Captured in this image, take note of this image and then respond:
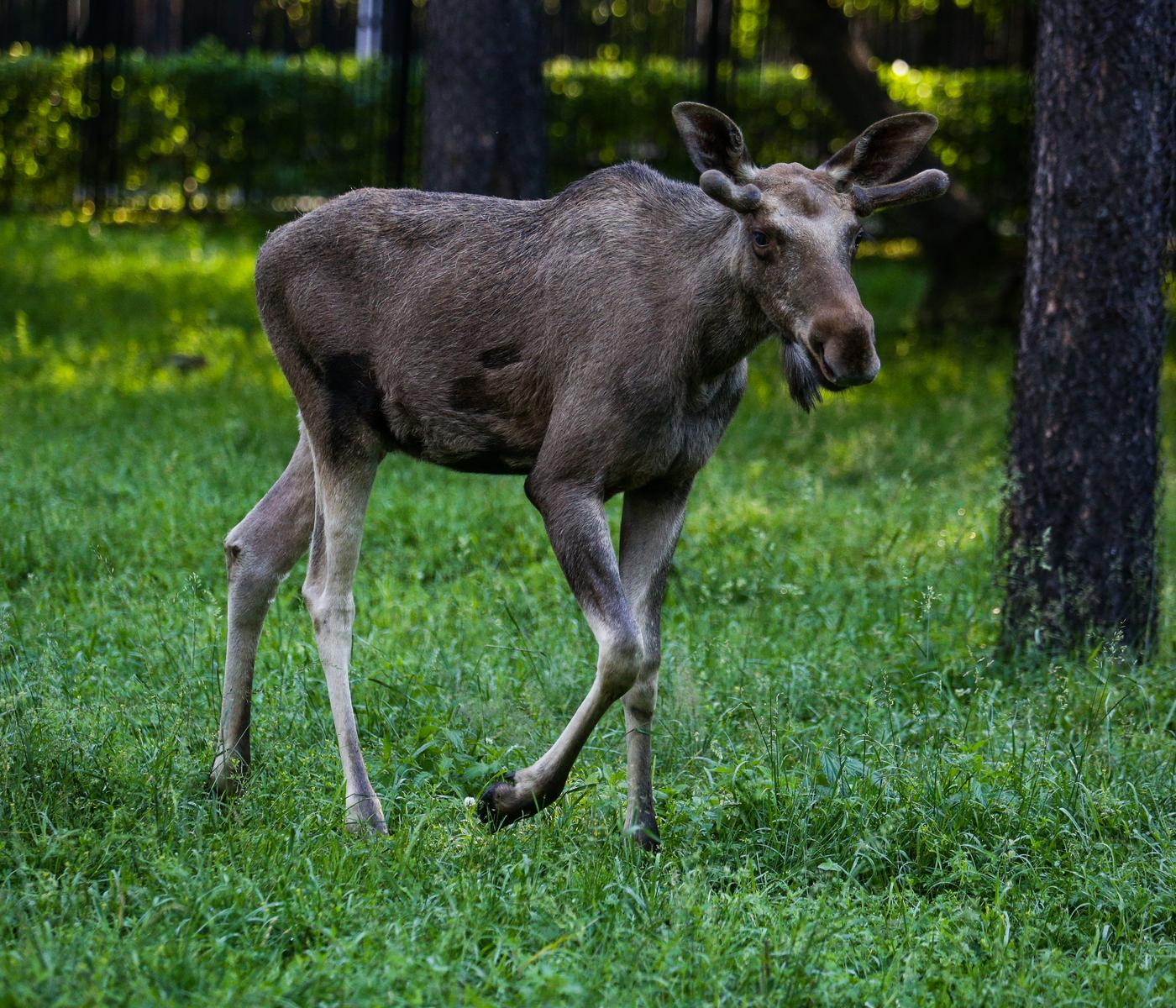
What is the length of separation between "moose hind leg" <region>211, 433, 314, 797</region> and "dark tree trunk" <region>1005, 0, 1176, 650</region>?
9.65 ft

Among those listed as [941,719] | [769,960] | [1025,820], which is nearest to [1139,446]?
[941,719]

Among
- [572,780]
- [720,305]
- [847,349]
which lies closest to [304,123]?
[572,780]

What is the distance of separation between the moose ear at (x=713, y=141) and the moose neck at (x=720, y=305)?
0.45 ft

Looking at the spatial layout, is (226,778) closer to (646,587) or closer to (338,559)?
(338,559)

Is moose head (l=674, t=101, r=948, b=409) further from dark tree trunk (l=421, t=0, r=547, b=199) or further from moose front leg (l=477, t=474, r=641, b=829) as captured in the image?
dark tree trunk (l=421, t=0, r=547, b=199)

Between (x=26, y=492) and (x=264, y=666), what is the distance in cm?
268

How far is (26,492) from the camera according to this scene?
745 centimetres

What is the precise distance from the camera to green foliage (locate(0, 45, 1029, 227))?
1698 cm

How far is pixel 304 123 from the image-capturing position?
17.4 m

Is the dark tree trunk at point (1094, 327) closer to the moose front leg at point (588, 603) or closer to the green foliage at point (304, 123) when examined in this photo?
the moose front leg at point (588, 603)

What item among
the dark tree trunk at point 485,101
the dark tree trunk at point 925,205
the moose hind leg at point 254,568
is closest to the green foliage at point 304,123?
the dark tree trunk at point 925,205

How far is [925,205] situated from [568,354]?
10.4 metres

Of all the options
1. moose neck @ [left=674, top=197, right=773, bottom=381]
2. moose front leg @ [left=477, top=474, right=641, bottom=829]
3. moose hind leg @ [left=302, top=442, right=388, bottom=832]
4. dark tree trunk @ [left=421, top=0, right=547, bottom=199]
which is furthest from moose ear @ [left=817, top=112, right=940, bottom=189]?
dark tree trunk @ [left=421, top=0, right=547, bottom=199]

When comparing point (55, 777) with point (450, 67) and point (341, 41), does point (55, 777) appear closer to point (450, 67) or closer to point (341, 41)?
point (450, 67)
